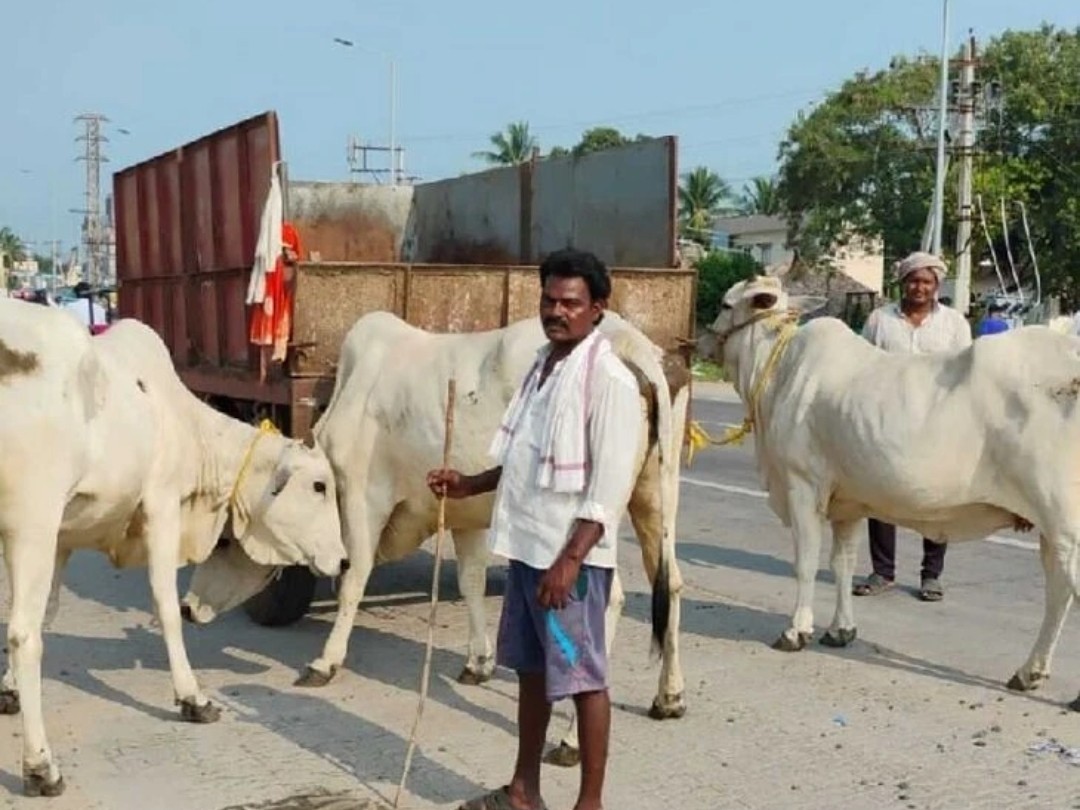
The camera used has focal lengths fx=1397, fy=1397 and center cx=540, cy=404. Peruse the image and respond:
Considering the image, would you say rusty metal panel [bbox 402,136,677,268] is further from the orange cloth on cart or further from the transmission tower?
the transmission tower

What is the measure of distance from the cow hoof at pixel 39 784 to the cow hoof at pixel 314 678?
5.04 feet

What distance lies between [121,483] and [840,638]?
3602mm

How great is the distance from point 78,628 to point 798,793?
13.6 feet

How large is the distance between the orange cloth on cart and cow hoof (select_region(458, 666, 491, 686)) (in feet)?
6.15

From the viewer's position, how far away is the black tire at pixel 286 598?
284 inches

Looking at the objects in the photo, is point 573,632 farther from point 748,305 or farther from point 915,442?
point 748,305

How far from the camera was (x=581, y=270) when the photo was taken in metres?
4.20

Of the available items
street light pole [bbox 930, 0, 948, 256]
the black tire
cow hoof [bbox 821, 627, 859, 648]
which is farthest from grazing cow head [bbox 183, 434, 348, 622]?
street light pole [bbox 930, 0, 948, 256]

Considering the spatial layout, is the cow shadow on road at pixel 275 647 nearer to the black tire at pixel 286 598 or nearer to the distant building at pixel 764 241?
the black tire at pixel 286 598

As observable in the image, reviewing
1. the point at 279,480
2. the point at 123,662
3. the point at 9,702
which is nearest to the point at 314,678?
the point at 279,480

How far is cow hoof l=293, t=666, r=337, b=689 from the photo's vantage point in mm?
6199

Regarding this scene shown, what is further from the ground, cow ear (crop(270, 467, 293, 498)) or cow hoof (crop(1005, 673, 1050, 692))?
cow ear (crop(270, 467, 293, 498))

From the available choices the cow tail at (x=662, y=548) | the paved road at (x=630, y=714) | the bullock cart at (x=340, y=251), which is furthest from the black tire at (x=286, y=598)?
the cow tail at (x=662, y=548)

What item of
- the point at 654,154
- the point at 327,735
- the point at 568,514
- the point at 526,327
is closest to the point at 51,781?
the point at 327,735
